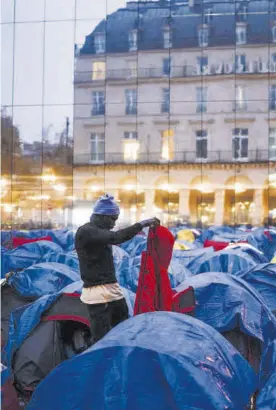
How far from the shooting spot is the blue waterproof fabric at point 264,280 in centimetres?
801

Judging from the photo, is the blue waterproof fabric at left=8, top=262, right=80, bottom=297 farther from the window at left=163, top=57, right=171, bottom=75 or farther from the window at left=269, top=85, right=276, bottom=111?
the window at left=269, top=85, right=276, bottom=111

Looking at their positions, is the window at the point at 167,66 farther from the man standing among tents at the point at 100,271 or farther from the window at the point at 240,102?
the man standing among tents at the point at 100,271

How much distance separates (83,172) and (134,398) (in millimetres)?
22835

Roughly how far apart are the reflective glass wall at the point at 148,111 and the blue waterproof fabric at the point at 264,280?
17.2m

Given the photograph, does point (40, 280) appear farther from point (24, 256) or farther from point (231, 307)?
point (24, 256)

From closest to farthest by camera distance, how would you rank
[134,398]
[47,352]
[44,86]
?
[134,398], [47,352], [44,86]

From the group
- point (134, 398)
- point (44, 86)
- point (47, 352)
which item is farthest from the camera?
point (44, 86)

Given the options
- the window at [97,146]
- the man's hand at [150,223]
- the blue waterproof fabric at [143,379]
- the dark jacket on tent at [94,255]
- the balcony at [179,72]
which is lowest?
the blue waterproof fabric at [143,379]

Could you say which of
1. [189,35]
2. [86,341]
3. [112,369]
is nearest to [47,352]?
[86,341]

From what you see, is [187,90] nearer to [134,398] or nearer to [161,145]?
[161,145]

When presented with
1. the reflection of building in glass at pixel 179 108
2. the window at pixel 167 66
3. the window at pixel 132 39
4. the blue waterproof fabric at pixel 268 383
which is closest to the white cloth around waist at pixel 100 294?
the blue waterproof fabric at pixel 268 383

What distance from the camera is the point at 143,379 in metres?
3.33

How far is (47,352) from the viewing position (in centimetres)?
661

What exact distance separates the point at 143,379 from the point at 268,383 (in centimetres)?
126
